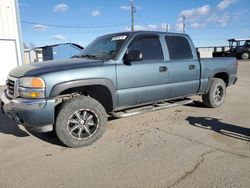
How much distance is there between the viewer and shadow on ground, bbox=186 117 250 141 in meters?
4.23

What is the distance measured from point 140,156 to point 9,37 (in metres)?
11.1

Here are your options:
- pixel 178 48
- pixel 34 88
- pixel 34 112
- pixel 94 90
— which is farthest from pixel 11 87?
pixel 178 48

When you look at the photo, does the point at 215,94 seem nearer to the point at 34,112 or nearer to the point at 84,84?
the point at 84,84

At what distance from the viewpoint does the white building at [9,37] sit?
11883 mm

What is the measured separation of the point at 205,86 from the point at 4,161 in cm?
445

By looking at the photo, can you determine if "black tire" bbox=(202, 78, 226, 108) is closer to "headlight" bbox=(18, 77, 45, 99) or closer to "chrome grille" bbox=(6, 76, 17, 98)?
"headlight" bbox=(18, 77, 45, 99)

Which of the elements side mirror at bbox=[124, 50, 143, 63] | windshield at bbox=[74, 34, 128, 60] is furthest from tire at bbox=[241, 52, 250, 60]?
side mirror at bbox=[124, 50, 143, 63]

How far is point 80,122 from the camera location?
3.92m

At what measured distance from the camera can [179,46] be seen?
210 inches

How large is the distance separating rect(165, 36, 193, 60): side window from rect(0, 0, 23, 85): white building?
9.75 meters

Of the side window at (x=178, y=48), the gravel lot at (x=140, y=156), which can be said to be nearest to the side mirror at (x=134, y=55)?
the side window at (x=178, y=48)

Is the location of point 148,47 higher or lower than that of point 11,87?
higher

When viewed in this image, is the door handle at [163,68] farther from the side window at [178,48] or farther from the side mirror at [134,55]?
the side mirror at [134,55]

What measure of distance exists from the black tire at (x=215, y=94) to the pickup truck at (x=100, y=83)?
17.2 inches
